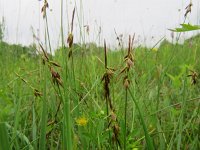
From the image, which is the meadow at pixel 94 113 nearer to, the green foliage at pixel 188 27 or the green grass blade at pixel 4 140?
the green grass blade at pixel 4 140

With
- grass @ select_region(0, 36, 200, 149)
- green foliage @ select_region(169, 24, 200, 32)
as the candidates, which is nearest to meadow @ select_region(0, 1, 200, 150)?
grass @ select_region(0, 36, 200, 149)

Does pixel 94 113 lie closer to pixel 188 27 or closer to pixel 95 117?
pixel 95 117

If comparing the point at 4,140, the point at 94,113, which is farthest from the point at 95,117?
the point at 4,140

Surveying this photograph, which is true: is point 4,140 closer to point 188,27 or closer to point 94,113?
point 94,113

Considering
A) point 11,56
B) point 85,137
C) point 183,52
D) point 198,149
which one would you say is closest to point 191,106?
point 198,149

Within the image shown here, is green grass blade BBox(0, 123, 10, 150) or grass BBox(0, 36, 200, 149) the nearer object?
green grass blade BBox(0, 123, 10, 150)

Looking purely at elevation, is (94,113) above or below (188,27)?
below

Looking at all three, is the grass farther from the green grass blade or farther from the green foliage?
the green foliage

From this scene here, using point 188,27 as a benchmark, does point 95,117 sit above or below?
below

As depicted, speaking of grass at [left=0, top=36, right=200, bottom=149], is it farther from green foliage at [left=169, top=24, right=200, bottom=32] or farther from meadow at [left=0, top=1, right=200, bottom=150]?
green foliage at [left=169, top=24, right=200, bottom=32]

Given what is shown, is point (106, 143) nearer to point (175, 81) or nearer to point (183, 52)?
point (175, 81)

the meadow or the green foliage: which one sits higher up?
the green foliage

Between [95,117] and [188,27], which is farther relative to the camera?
[95,117]

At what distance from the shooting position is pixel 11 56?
319cm
